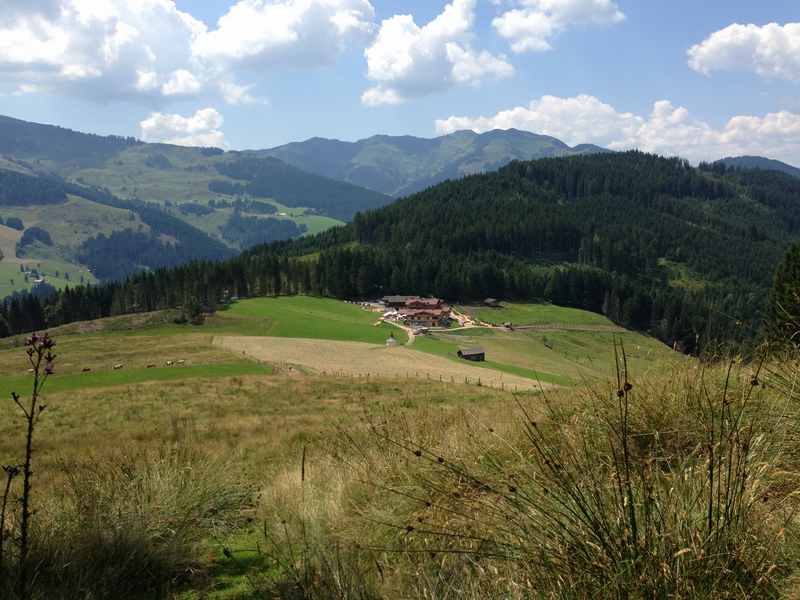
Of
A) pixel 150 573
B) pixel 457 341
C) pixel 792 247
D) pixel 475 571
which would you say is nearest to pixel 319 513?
pixel 150 573

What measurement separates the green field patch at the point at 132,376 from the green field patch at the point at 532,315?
7131 cm

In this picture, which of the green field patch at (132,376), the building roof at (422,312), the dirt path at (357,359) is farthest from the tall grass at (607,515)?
the building roof at (422,312)

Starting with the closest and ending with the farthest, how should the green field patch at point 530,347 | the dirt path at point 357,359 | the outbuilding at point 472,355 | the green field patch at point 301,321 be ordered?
the dirt path at point 357,359 < the green field patch at point 530,347 < the outbuilding at point 472,355 < the green field patch at point 301,321

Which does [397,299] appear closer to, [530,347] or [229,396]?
[530,347]

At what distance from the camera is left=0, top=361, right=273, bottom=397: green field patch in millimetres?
43750

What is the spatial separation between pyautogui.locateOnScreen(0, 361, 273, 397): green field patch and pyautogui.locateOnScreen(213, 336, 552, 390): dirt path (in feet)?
18.4

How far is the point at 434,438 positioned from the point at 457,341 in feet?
277

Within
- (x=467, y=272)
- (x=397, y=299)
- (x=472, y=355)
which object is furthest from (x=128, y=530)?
(x=467, y=272)

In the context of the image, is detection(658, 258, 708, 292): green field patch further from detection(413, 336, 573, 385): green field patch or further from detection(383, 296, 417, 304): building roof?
detection(413, 336, 573, 385): green field patch

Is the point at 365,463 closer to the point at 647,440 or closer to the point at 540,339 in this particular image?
the point at 647,440

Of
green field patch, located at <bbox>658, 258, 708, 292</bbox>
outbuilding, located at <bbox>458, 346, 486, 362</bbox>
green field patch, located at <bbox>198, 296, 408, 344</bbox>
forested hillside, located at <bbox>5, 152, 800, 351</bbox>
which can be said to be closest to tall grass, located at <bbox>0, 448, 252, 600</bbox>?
forested hillside, located at <bbox>5, 152, 800, 351</bbox>

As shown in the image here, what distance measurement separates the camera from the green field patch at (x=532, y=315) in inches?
4636

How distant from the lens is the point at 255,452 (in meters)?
11.2

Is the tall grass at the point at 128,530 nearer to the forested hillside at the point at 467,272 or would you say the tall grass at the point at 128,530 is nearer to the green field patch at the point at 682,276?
the forested hillside at the point at 467,272
